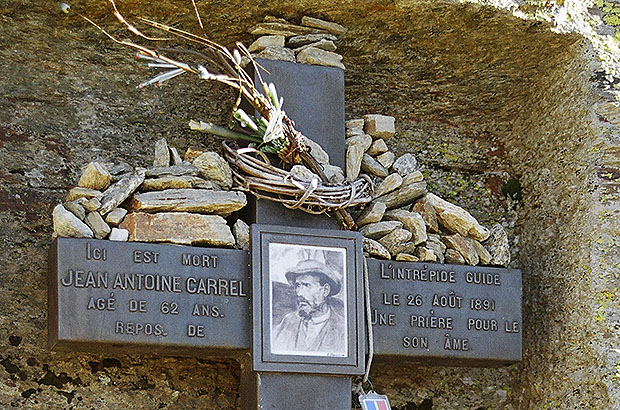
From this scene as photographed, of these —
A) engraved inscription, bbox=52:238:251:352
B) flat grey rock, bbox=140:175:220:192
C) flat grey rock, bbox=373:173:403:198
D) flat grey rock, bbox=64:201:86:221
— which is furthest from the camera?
flat grey rock, bbox=373:173:403:198

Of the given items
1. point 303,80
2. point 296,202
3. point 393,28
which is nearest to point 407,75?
point 393,28

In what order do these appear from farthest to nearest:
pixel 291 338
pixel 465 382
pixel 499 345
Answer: pixel 465 382 → pixel 499 345 → pixel 291 338

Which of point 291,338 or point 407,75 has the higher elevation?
point 407,75

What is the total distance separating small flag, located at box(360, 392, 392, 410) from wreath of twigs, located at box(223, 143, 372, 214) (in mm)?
558

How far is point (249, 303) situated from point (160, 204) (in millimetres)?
377

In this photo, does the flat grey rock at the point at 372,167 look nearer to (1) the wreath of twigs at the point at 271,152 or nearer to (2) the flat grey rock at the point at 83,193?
(1) the wreath of twigs at the point at 271,152

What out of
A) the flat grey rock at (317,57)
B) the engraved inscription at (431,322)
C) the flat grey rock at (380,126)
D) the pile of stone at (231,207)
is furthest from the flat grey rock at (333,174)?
the engraved inscription at (431,322)

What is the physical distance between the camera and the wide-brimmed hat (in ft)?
11.4

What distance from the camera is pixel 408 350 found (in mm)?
3586

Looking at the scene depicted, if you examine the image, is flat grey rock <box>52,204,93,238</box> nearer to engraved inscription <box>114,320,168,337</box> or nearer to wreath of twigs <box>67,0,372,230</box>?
engraved inscription <box>114,320,168,337</box>

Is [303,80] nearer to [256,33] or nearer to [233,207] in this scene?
[256,33]

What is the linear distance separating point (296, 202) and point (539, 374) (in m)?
1.00

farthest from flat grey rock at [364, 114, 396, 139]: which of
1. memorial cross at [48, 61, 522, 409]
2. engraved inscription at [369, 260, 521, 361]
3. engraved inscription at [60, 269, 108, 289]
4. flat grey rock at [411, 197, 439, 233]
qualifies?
engraved inscription at [60, 269, 108, 289]

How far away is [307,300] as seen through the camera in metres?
3.46
